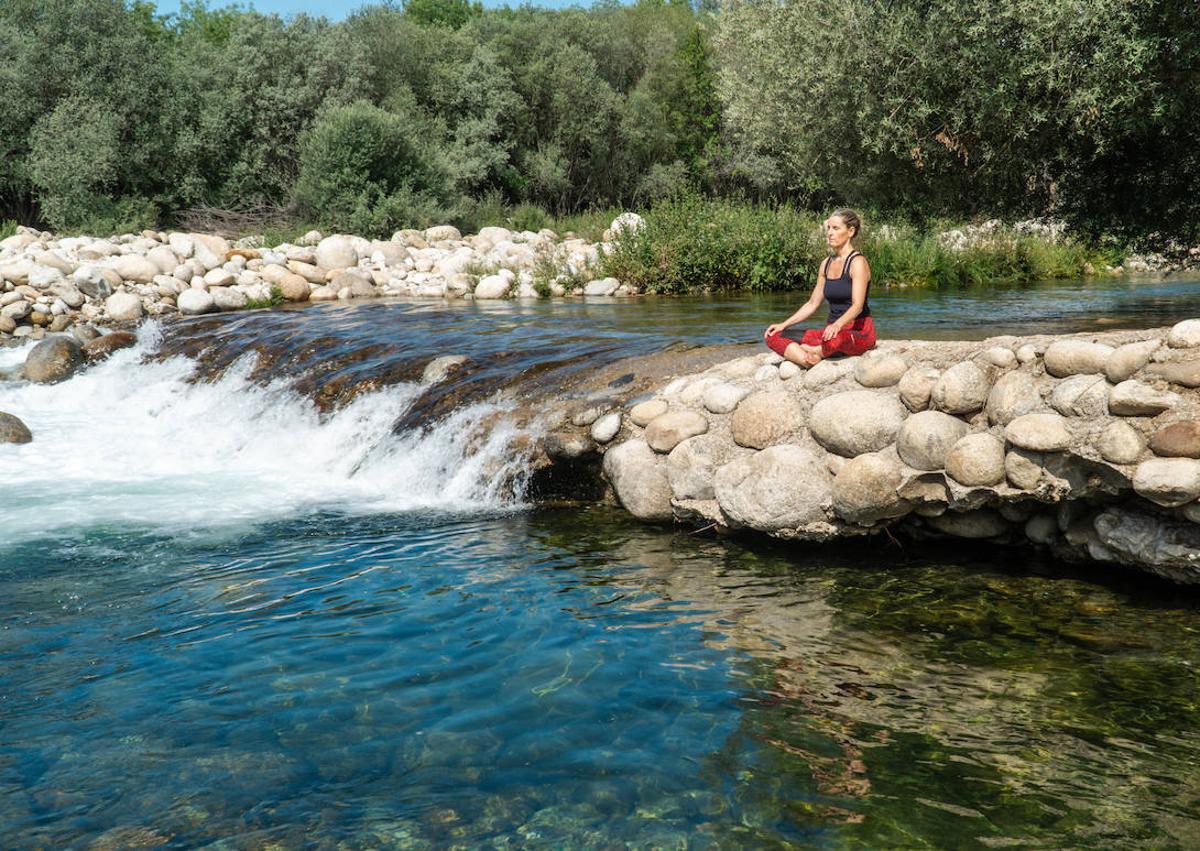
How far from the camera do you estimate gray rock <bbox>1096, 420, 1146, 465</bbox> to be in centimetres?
497

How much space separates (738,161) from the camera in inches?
1431

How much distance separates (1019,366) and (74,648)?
16.9 feet

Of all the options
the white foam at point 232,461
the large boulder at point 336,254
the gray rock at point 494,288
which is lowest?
the white foam at point 232,461

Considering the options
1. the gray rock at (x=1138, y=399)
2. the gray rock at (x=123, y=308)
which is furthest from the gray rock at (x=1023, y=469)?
the gray rock at (x=123, y=308)

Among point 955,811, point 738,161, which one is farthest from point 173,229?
point 955,811

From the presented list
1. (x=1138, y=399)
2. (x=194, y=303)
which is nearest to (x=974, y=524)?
(x=1138, y=399)

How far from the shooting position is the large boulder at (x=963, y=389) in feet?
18.9

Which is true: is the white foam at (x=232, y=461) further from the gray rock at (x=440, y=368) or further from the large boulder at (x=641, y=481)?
the large boulder at (x=641, y=481)

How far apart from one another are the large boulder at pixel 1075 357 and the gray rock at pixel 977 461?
51cm

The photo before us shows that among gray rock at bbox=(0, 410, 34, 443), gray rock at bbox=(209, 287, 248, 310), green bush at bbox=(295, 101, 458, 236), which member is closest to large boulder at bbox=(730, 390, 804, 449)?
gray rock at bbox=(0, 410, 34, 443)

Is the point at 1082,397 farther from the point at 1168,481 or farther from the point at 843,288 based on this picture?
the point at 843,288

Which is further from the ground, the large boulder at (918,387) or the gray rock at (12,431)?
the large boulder at (918,387)

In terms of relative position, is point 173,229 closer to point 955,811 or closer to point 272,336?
point 272,336

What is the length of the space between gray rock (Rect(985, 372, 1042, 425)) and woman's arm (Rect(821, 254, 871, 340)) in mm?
1212
